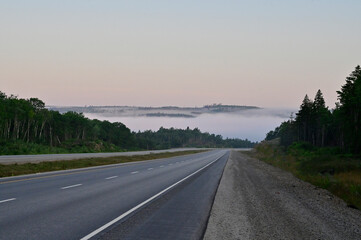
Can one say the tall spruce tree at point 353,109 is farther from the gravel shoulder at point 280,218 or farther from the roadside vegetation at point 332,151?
the gravel shoulder at point 280,218

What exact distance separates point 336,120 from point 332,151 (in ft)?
83.2

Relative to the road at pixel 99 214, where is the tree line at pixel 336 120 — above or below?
above

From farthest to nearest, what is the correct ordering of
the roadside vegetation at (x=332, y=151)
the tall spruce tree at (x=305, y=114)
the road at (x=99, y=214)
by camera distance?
1. the tall spruce tree at (x=305, y=114)
2. the roadside vegetation at (x=332, y=151)
3. the road at (x=99, y=214)

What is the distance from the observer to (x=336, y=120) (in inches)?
3755

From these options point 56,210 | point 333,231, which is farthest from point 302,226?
point 56,210

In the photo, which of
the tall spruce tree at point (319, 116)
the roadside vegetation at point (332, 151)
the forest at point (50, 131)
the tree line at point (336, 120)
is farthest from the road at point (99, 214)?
the tall spruce tree at point (319, 116)

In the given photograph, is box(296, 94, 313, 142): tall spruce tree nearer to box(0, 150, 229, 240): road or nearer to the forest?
the forest

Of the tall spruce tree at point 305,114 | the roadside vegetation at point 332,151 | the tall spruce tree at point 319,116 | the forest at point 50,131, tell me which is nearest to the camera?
the roadside vegetation at point 332,151

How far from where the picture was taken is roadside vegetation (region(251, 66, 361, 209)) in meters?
22.6

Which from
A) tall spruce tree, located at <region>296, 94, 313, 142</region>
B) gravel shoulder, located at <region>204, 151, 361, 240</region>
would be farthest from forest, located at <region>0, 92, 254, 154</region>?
tall spruce tree, located at <region>296, 94, 313, 142</region>

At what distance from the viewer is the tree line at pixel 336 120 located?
65.6m

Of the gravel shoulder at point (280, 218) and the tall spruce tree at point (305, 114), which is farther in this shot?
the tall spruce tree at point (305, 114)

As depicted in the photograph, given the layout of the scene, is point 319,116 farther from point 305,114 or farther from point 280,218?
point 280,218

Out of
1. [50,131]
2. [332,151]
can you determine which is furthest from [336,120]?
[50,131]
